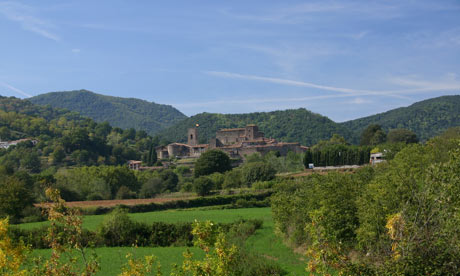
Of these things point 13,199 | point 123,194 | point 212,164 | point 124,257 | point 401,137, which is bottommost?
point 124,257

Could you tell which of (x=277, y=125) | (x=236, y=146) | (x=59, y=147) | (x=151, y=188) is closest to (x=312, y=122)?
(x=277, y=125)

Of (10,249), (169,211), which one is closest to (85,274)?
(10,249)

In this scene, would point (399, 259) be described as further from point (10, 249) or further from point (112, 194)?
point (112, 194)

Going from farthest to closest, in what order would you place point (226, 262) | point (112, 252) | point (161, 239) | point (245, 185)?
point (245, 185), point (161, 239), point (112, 252), point (226, 262)

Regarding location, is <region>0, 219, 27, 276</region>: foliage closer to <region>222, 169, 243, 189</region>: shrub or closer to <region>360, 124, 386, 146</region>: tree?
<region>222, 169, 243, 189</region>: shrub

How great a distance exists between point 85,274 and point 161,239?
20.5m

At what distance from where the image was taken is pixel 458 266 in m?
7.79

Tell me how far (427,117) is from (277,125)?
2197 inches

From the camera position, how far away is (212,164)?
229ft

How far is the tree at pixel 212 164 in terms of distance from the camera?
69.8 meters

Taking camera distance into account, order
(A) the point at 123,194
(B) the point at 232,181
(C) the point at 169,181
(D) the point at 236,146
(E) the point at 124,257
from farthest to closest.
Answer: (D) the point at 236,146
(C) the point at 169,181
(B) the point at 232,181
(A) the point at 123,194
(E) the point at 124,257

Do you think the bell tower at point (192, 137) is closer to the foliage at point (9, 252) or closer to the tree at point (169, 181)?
the tree at point (169, 181)

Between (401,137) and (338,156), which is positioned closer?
(338,156)

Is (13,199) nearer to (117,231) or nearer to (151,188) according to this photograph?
(117,231)
